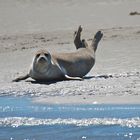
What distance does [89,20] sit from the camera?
64.7ft

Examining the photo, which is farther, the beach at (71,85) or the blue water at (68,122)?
the beach at (71,85)

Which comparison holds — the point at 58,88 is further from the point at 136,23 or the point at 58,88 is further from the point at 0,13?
the point at 0,13

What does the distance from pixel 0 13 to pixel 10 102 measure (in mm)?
12062

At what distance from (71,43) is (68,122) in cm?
797

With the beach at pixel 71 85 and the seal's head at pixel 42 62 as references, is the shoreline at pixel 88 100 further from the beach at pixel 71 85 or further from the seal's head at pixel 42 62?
the seal's head at pixel 42 62

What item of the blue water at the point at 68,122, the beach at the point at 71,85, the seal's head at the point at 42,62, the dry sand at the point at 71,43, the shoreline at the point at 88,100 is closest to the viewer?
the blue water at the point at 68,122

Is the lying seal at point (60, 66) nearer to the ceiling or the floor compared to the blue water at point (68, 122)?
nearer to the ceiling

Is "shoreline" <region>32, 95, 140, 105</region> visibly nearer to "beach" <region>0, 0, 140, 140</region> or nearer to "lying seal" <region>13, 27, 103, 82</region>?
"beach" <region>0, 0, 140, 140</region>

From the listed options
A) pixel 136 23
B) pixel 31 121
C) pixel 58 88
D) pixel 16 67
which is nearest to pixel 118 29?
pixel 136 23

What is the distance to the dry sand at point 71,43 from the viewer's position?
1036 cm

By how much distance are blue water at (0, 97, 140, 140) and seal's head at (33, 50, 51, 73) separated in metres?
1.76

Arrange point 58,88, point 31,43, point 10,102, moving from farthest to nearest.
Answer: point 31,43 < point 58,88 < point 10,102

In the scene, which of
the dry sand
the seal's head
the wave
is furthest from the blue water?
the seal's head

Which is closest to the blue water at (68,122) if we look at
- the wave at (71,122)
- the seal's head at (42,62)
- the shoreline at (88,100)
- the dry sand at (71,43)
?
the wave at (71,122)
